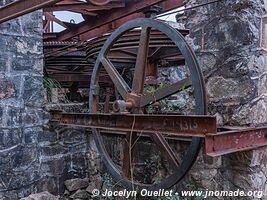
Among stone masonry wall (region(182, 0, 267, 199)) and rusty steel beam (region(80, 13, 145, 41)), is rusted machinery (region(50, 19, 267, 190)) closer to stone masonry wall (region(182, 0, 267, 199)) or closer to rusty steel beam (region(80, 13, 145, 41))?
stone masonry wall (region(182, 0, 267, 199))

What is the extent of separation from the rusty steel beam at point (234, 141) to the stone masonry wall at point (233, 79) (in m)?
0.12

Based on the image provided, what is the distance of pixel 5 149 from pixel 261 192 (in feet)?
7.72

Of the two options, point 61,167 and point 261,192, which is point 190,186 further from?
point 61,167

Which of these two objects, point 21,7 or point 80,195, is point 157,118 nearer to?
point 21,7

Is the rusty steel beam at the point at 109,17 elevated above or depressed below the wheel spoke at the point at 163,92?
above

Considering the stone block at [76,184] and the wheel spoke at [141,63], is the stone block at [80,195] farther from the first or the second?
the wheel spoke at [141,63]

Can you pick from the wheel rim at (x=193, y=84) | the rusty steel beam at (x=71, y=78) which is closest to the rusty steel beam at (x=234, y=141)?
the wheel rim at (x=193, y=84)

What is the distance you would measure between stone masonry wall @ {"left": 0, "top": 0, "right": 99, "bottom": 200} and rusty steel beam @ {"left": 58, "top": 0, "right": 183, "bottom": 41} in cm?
131

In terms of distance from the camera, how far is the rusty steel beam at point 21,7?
185 cm

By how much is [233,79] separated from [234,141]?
59cm

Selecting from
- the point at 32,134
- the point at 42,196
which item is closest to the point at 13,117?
the point at 32,134

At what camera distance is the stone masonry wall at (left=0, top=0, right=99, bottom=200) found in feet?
10.2

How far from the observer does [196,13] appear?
8.51 feet

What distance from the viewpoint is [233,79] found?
2352 mm
